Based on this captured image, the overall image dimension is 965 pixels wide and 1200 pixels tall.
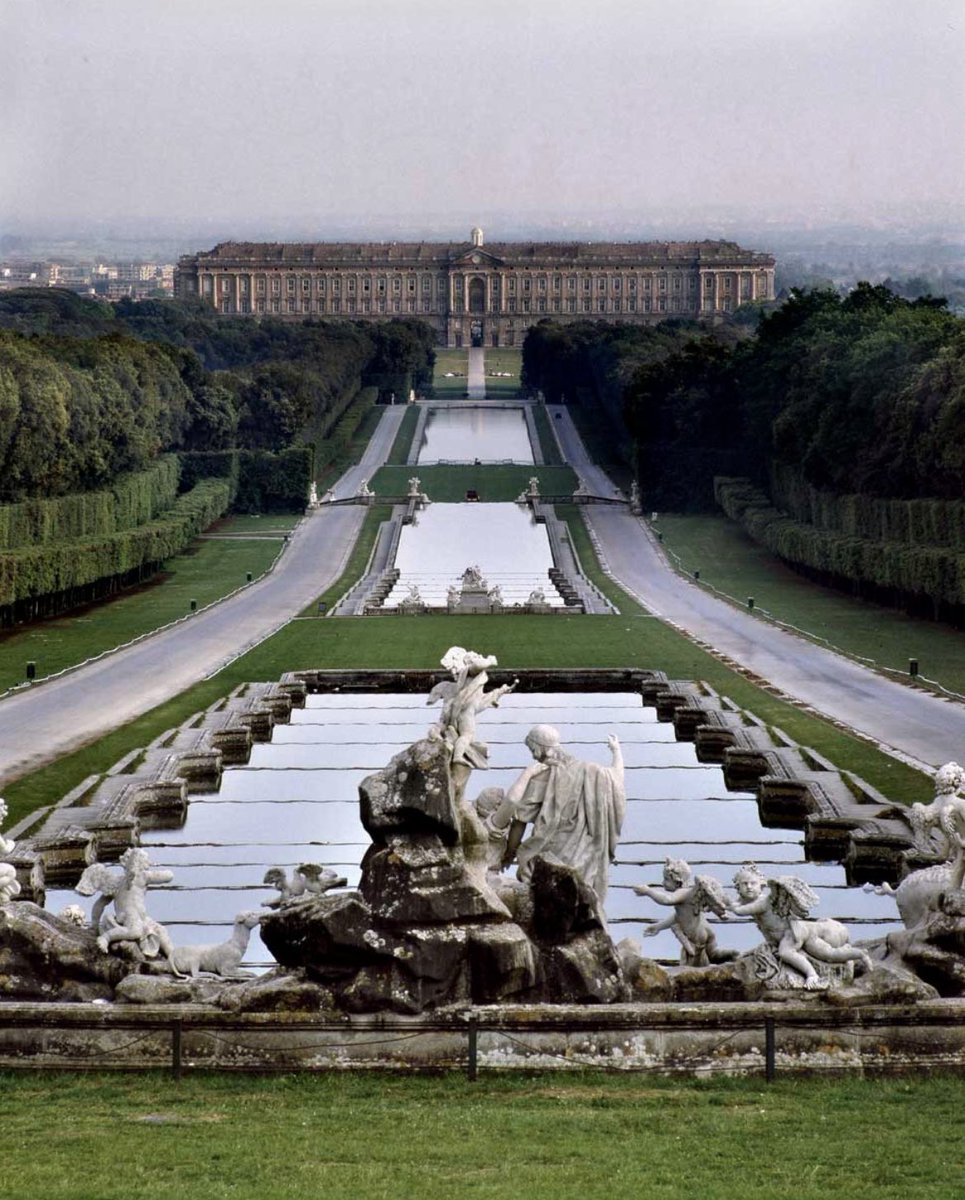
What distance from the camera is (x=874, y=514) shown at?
7969 cm

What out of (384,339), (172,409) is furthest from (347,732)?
(384,339)

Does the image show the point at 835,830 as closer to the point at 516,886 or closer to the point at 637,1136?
the point at 516,886

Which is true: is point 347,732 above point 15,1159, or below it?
below

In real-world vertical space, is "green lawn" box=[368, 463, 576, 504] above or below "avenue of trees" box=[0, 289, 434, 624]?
below

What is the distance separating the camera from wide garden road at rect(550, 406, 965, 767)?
136ft

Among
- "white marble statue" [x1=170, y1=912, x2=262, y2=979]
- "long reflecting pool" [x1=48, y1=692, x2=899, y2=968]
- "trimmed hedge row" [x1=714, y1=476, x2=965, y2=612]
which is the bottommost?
"trimmed hedge row" [x1=714, y1=476, x2=965, y2=612]

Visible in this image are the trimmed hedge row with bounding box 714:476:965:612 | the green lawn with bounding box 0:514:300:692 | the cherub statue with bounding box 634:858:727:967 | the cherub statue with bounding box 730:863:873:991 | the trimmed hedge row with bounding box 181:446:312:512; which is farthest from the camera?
the trimmed hedge row with bounding box 181:446:312:512

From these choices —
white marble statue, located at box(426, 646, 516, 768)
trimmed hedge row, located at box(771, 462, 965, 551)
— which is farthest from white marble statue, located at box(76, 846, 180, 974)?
trimmed hedge row, located at box(771, 462, 965, 551)

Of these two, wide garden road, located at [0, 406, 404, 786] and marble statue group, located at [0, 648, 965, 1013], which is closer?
marble statue group, located at [0, 648, 965, 1013]

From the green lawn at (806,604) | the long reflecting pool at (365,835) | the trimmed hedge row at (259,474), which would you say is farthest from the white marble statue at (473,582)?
the trimmed hedge row at (259,474)

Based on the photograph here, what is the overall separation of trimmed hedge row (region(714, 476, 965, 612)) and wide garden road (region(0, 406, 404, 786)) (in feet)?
60.1

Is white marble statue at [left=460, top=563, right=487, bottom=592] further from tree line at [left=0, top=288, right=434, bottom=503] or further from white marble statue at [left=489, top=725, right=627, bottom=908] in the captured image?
white marble statue at [left=489, top=725, right=627, bottom=908]

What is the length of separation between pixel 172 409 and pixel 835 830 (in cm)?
8249

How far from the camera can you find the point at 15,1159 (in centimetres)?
1474
